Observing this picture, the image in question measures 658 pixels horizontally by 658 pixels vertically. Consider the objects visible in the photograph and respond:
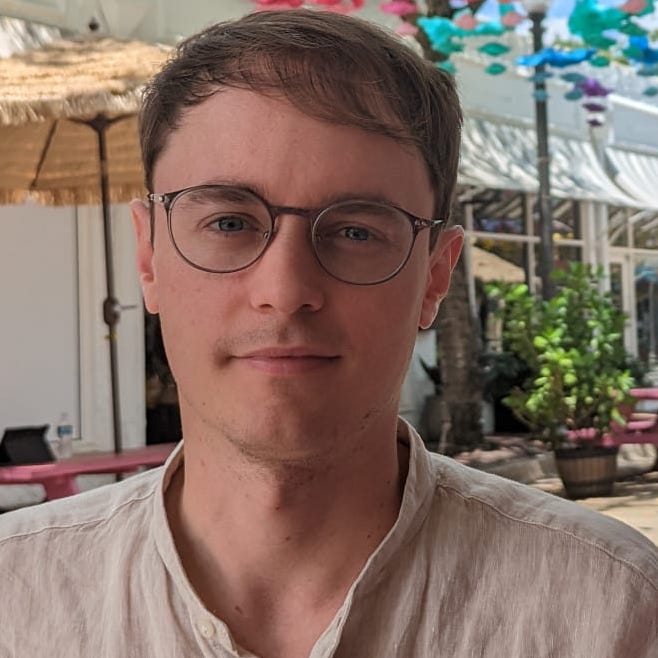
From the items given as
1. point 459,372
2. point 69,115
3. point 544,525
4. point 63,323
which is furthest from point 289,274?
point 459,372

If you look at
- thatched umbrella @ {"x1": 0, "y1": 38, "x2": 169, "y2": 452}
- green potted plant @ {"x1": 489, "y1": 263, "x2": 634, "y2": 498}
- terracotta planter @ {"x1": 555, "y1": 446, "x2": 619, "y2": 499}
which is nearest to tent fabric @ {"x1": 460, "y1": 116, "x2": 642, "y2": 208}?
green potted plant @ {"x1": 489, "y1": 263, "x2": 634, "y2": 498}

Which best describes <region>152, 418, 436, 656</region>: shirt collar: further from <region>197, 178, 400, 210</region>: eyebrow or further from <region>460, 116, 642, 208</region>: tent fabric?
<region>460, 116, 642, 208</region>: tent fabric

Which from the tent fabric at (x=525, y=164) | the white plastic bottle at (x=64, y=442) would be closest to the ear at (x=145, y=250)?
the white plastic bottle at (x=64, y=442)

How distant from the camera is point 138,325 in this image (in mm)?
7641

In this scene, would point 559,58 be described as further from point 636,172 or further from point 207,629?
point 636,172

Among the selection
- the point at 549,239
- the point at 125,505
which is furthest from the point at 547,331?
the point at 125,505

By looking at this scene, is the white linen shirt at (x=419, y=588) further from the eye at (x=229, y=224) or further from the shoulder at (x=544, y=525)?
the eye at (x=229, y=224)

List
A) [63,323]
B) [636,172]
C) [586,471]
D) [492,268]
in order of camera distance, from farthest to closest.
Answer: [636,172], [492,268], [586,471], [63,323]

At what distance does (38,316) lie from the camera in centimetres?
692

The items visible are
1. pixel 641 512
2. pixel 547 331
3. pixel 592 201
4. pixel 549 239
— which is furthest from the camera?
pixel 592 201

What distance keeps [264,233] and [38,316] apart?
599 cm

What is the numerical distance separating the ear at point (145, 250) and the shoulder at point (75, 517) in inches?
11.0

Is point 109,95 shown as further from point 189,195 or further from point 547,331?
point 547,331

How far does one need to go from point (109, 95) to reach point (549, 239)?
16.9 ft
